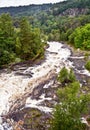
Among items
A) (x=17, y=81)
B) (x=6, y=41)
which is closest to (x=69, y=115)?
(x=17, y=81)

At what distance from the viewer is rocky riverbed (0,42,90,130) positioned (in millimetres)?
38812

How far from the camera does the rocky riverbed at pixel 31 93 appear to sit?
38.8 meters

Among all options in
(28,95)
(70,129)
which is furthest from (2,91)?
(70,129)

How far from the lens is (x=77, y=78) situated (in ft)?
194

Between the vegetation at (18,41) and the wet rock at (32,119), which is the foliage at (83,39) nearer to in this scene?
the vegetation at (18,41)

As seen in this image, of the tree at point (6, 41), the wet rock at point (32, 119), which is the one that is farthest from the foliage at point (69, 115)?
the tree at point (6, 41)

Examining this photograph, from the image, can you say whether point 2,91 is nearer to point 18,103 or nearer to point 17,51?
point 18,103

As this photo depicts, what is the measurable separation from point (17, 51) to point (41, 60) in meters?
7.11

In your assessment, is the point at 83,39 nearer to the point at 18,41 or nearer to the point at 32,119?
the point at 18,41

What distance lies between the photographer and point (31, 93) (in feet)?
168

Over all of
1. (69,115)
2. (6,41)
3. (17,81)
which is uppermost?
(69,115)

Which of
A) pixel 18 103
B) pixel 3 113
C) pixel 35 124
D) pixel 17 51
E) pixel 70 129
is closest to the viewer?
pixel 70 129

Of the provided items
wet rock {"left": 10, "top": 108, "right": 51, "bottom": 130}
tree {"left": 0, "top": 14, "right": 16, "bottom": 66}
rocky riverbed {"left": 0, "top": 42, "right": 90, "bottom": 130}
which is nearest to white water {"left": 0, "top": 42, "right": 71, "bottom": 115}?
rocky riverbed {"left": 0, "top": 42, "right": 90, "bottom": 130}

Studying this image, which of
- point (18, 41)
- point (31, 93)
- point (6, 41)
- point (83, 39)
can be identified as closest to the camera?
point (31, 93)
